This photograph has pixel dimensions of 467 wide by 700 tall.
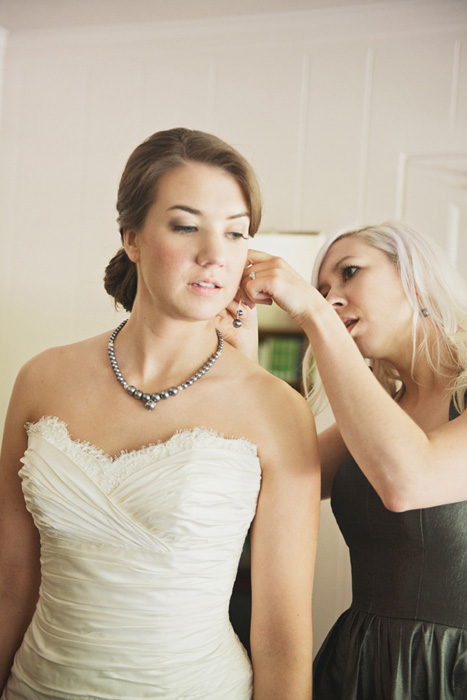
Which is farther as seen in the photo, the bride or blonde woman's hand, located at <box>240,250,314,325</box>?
blonde woman's hand, located at <box>240,250,314,325</box>

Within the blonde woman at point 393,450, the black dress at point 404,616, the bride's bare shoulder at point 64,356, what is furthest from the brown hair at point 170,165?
the black dress at point 404,616

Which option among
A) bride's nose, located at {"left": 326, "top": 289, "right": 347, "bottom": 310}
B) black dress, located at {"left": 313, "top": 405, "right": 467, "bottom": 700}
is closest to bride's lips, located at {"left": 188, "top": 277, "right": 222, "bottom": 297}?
bride's nose, located at {"left": 326, "top": 289, "right": 347, "bottom": 310}

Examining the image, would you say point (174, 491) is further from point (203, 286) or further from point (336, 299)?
point (336, 299)

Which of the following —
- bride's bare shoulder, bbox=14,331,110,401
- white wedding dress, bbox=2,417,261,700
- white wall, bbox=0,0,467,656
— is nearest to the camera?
white wedding dress, bbox=2,417,261,700

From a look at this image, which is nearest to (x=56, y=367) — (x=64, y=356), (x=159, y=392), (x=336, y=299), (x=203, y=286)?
(x=64, y=356)

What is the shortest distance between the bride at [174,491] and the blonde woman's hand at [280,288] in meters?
0.06

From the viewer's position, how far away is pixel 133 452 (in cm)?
158

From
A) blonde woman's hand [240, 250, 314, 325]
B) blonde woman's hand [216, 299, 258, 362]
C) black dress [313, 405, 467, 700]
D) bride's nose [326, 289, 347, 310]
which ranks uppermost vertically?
blonde woman's hand [240, 250, 314, 325]

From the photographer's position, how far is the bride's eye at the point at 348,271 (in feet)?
6.43

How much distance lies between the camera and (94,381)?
1753 millimetres

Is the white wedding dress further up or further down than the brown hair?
further down

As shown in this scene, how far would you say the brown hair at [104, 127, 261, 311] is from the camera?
1.63 metres

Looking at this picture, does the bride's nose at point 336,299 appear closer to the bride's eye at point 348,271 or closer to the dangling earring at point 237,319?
the bride's eye at point 348,271

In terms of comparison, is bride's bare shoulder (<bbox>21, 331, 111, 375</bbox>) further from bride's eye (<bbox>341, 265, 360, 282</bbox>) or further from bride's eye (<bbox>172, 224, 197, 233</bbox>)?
bride's eye (<bbox>341, 265, 360, 282</bbox>)
